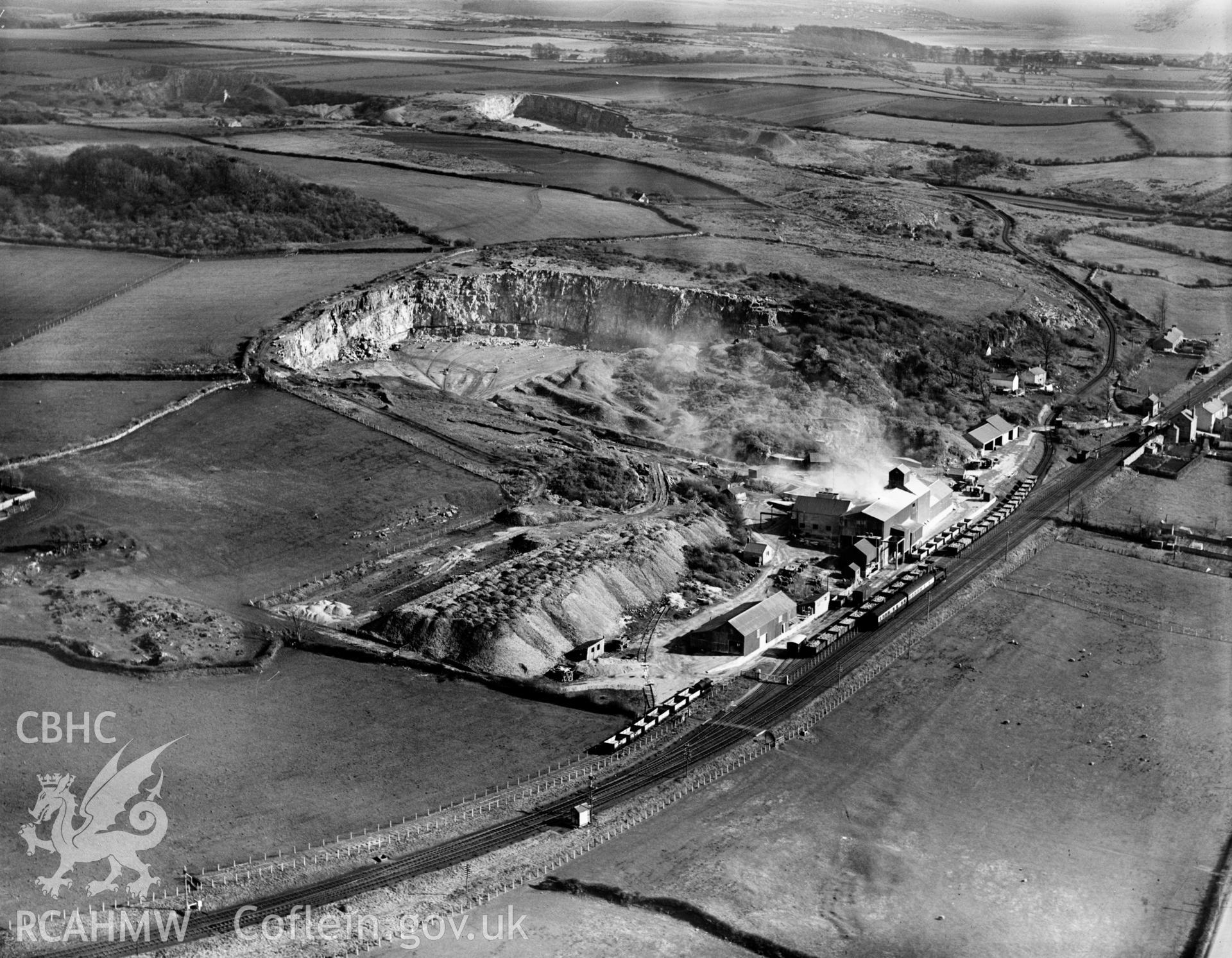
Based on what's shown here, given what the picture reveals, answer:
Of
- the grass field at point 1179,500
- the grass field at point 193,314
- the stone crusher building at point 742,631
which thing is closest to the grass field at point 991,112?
the grass field at point 193,314

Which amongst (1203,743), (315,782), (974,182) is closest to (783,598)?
(1203,743)

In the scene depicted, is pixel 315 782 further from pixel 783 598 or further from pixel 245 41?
pixel 245 41

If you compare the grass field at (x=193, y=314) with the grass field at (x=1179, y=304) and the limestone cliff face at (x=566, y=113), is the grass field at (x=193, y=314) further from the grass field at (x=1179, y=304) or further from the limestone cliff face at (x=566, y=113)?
the limestone cliff face at (x=566, y=113)

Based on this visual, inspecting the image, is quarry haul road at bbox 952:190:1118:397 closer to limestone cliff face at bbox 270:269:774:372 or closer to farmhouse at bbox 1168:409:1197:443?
farmhouse at bbox 1168:409:1197:443

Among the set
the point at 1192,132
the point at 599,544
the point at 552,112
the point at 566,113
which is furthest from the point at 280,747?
the point at 1192,132

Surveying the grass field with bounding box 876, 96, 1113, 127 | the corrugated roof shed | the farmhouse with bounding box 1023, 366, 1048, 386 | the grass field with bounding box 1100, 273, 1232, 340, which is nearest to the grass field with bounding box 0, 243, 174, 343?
the corrugated roof shed
